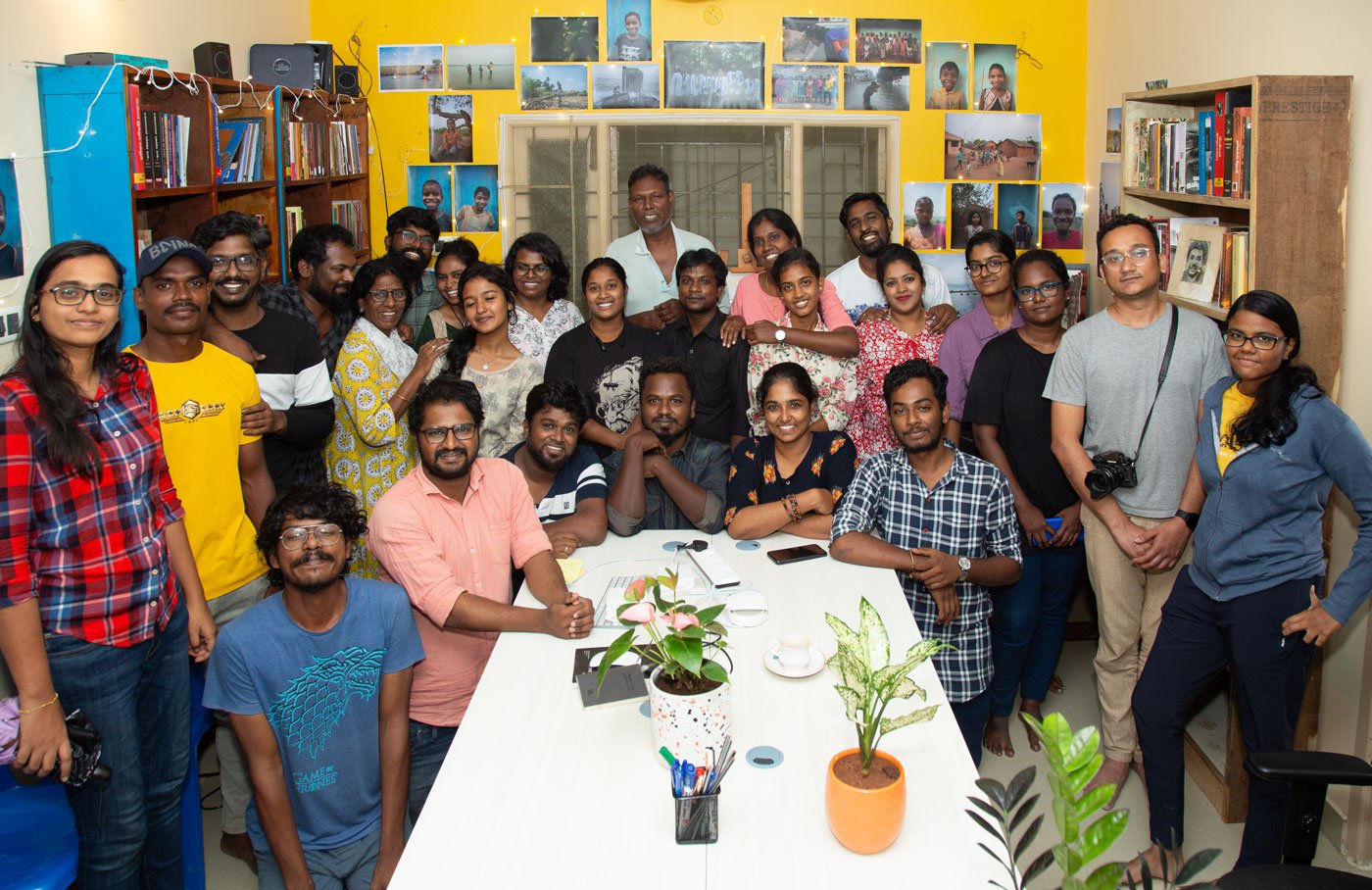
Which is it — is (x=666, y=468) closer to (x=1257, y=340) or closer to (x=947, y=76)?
(x=1257, y=340)

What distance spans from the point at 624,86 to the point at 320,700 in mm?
3887

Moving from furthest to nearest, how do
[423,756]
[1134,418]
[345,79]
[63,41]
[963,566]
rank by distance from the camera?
1. [345,79]
2. [63,41]
3. [1134,418]
4. [963,566]
5. [423,756]

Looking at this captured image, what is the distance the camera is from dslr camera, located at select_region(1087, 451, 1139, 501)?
10.3ft

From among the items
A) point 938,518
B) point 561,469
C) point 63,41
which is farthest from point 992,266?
point 63,41

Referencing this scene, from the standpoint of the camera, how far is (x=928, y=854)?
70.8 inches

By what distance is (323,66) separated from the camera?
509cm

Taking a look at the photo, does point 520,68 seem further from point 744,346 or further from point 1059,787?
point 1059,787

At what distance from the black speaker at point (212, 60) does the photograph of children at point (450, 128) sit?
1.28 meters

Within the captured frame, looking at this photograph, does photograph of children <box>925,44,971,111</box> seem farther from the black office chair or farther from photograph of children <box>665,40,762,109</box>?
the black office chair

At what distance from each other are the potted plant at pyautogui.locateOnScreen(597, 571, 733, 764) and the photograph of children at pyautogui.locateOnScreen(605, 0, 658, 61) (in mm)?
4047

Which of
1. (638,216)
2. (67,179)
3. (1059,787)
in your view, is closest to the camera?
(1059,787)

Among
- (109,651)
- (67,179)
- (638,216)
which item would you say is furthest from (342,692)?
(638,216)

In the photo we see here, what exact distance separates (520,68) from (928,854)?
4.66 m

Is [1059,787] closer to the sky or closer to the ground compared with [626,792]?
closer to the sky
